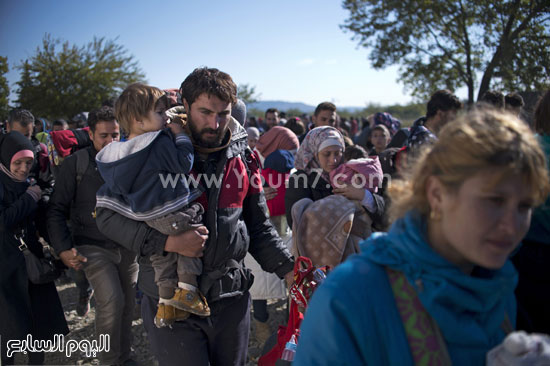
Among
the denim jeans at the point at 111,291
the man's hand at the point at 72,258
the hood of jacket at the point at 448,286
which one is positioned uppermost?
the hood of jacket at the point at 448,286

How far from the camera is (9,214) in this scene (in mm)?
3605

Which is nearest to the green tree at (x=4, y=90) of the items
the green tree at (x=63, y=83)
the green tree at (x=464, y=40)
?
the green tree at (x=63, y=83)

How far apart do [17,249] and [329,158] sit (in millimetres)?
2855

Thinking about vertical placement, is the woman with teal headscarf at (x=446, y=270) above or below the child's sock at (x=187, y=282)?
above

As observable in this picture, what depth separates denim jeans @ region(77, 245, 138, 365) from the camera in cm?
372

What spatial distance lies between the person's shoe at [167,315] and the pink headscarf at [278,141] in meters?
3.51

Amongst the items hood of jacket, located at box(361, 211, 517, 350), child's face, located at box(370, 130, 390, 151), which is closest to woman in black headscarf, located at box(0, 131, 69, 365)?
hood of jacket, located at box(361, 211, 517, 350)

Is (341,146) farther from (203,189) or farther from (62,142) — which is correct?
(62,142)

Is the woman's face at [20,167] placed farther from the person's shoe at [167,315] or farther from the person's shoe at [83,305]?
the person's shoe at [167,315]

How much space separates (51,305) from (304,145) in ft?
9.38

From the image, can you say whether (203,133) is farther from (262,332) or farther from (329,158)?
(262,332)

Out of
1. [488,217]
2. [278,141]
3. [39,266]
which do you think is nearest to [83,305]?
[39,266]

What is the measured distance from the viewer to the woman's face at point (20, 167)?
3743mm

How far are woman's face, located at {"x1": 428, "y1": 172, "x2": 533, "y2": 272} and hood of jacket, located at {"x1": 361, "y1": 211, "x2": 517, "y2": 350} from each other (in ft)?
0.27
